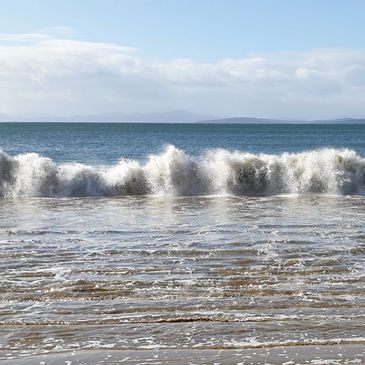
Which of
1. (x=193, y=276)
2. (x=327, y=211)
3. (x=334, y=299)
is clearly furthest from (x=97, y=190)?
(x=334, y=299)

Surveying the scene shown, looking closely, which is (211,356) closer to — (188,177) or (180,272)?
(180,272)

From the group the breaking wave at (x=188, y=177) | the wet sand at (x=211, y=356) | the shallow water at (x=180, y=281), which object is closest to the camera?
the wet sand at (x=211, y=356)

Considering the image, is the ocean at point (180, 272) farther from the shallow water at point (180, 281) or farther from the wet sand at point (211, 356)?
the wet sand at point (211, 356)

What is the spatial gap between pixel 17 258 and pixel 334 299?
16.9 feet

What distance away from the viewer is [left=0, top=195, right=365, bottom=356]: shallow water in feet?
20.4

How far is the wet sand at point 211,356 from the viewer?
5.44m

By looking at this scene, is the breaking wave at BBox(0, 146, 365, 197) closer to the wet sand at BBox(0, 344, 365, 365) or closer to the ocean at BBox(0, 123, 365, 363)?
the ocean at BBox(0, 123, 365, 363)

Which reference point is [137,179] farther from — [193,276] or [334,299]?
[334,299]

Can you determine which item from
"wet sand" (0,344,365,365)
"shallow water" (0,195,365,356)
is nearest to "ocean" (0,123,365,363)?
"shallow water" (0,195,365,356)

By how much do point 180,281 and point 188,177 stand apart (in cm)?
1491

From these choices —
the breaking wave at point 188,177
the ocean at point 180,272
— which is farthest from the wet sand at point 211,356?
the breaking wave at point 188,177

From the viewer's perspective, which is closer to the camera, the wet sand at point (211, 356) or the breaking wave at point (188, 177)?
the wet sand at point (211, 356)

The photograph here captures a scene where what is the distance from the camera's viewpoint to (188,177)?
75.9 ft

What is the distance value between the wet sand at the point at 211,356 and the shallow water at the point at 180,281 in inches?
7.2
